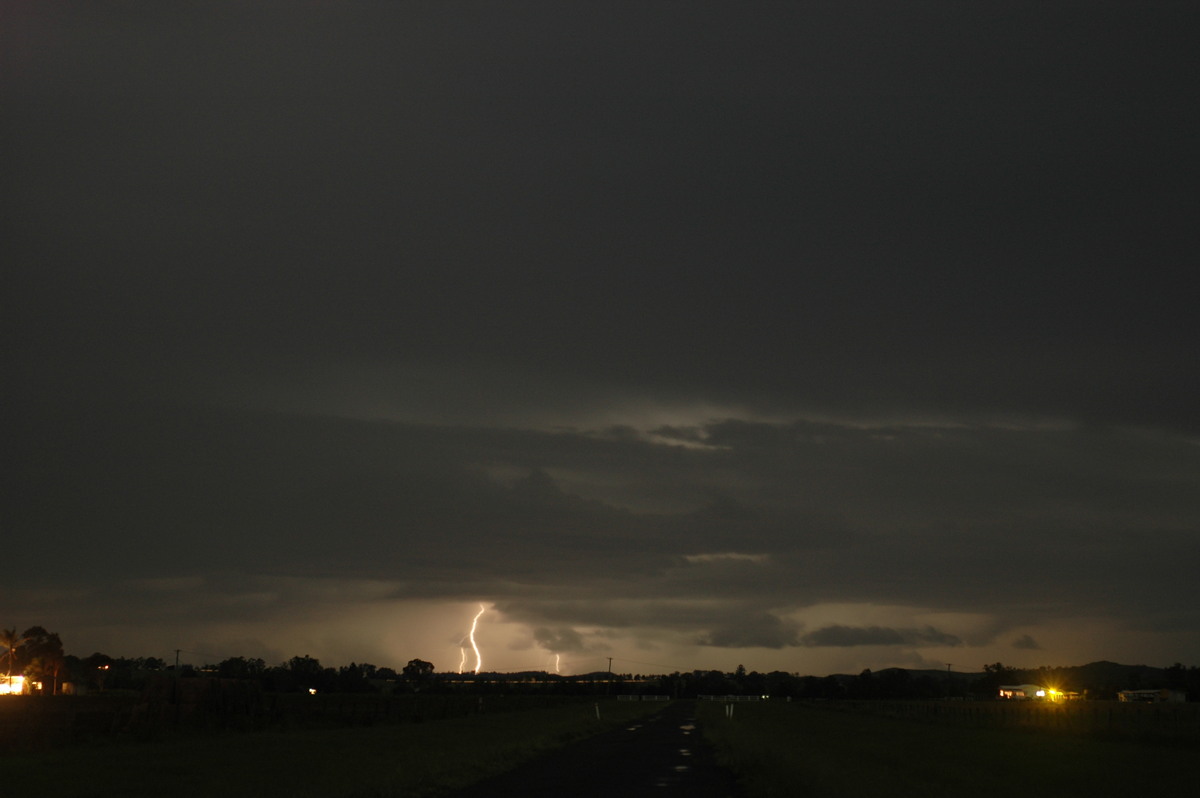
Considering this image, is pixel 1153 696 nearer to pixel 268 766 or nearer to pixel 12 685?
pixel 12 685

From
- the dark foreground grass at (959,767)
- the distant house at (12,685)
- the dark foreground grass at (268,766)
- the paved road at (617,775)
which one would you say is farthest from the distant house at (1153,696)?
the distant house at (12,685)

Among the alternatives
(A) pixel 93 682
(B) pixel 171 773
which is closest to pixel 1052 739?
(B) pixel 171 773

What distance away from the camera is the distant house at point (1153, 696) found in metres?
165

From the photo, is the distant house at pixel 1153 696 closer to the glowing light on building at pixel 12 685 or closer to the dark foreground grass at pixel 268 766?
the dark foreground grass at pixel 268 766

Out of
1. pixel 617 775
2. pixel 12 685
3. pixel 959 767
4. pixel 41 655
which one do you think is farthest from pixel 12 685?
pixel 959 767

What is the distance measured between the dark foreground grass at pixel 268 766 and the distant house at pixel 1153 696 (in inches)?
5747

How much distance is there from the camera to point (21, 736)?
43.2 metres

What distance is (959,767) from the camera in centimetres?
4172

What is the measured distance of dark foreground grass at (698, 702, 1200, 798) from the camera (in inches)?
1137

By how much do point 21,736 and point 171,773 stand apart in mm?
12855

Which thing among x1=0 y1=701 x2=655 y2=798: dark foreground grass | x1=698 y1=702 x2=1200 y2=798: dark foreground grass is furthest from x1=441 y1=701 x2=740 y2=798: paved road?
x1=0 y1=701 x2=655 y2=798: dark foreground grass

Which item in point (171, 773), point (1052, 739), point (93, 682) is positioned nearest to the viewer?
point (171, 773)

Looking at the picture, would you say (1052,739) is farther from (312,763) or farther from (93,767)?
(93,767)

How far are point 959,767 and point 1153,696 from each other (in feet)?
534
